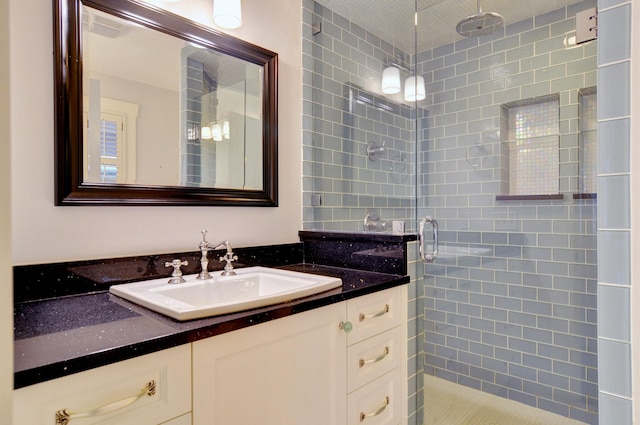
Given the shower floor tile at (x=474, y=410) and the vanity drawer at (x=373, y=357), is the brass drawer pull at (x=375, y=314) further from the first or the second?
the shower floor tile at (x=474, y=410)

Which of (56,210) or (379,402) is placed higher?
(56,210)

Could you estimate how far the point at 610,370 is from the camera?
3.08 feet

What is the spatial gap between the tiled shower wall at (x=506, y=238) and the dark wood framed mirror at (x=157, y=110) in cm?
121

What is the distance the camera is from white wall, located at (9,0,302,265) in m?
1.12

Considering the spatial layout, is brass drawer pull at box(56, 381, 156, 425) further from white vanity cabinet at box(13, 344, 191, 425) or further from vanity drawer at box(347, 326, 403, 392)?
vanity drawer at box(347, 326, 403, 392)

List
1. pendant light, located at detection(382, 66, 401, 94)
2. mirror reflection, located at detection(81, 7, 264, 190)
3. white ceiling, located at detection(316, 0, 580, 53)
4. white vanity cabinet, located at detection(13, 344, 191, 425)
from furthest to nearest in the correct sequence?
pendant light, located at detection(382, 66, 401, 94), white ceiling, located at detection(316, 0, 580, 53), mirror reflection, located at detection(81, 7, 264, 190), white vanity cabinet, located at detection(13, 344, 191, 425)

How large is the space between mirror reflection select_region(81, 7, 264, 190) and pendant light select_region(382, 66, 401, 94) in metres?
0.97

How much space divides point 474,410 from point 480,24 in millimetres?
2342

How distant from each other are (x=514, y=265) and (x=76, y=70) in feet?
7.82

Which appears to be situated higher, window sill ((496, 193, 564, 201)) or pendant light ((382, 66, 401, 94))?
pendant light ((382, 66, 401, 94))

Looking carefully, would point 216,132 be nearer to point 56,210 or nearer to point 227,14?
point 227,14

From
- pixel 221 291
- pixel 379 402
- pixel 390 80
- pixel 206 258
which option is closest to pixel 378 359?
pixel 379 402

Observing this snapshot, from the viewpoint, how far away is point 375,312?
145 centimetres

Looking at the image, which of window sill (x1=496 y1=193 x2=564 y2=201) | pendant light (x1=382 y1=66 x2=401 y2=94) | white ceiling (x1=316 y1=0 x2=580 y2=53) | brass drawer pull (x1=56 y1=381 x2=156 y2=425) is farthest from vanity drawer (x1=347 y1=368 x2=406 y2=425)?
white ceiling (x1=316 y1=0 x2=580 y2=53)
